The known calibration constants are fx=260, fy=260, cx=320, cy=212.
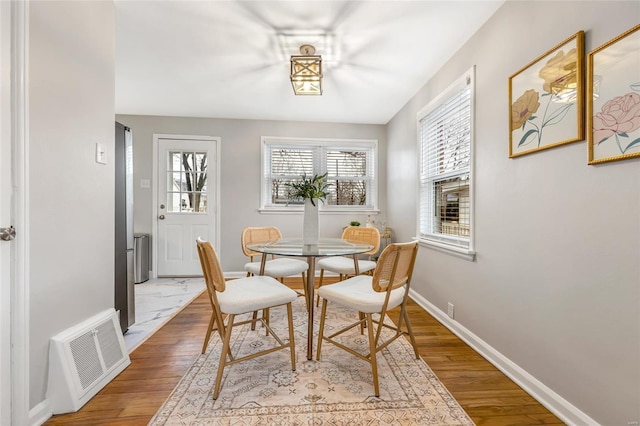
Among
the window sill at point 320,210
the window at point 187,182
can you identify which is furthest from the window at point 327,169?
the window at point 187,182

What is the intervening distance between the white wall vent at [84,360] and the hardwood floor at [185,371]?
6cm

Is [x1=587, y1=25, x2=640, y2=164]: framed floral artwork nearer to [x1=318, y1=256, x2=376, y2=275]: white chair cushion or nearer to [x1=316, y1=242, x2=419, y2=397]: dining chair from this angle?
[x1=316, y1=242, x2=419, y2=397]: dining chair

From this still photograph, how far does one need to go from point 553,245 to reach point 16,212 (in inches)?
103

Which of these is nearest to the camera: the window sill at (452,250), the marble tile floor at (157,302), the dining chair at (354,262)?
the window sill at (452,250)

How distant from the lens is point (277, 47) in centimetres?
223

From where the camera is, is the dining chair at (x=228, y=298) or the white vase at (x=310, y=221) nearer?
the dining chair at (x=228, y=298)

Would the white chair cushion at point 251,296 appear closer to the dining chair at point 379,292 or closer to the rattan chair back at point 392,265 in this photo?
the dining chair at point 379,292

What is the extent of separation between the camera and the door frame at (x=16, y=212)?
3.65ft

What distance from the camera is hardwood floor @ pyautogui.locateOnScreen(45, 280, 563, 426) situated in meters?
1.31

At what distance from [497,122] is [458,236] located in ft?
3.29

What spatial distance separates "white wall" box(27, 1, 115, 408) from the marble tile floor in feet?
1.98

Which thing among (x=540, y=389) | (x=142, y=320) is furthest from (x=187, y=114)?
(x=540, y=389)

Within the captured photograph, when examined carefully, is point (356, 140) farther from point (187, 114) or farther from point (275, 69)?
point (187, 114)

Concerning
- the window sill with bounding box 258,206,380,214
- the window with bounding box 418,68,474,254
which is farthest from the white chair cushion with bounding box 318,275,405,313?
the window sill with bounding box 258,206,380,214
